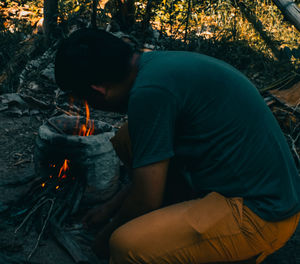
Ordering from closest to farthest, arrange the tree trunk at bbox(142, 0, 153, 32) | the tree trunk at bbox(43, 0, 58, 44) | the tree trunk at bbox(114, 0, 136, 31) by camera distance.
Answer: the tree trunk at bbox(43, 0, 58, 44) → the tree trunk at bbox(142, 0, 153, 32) → the tree trunk at bbox(114, 0, 136, 31)

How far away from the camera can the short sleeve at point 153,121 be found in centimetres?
148

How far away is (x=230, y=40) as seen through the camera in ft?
19.9

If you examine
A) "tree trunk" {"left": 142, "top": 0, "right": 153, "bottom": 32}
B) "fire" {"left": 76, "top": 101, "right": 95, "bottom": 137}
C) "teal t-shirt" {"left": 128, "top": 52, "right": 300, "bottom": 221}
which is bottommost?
"fire" {"left": 76, "top": 101, "right": 95, "bottom": 137}

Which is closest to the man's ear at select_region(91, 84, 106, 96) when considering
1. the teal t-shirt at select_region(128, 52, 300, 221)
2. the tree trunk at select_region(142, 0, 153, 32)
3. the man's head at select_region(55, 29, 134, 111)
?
the man's head at select_region(55, 29, 134, 111)

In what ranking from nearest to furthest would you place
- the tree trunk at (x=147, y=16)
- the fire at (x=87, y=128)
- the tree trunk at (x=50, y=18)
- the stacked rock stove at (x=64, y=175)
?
the stacked rock stove at (x=64, y=175), the fire at (x=87, y=128), the tree trunk at (x=50, y=18), the tree trunk at (x=147, y=16)

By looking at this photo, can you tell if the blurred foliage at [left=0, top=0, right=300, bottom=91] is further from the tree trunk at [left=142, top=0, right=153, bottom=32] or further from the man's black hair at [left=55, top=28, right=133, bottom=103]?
the man's black hair at [left=55, top=28, right=133, bottom=103]

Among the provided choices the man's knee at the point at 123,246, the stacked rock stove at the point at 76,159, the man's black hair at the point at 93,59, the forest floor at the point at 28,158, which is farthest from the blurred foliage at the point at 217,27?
the man's knee at the point at 123,246

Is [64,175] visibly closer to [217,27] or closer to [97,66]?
[97,66]

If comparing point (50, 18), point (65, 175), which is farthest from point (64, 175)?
point (50, 18)

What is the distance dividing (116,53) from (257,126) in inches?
29.0

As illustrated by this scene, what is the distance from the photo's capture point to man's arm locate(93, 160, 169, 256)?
60.1 inches

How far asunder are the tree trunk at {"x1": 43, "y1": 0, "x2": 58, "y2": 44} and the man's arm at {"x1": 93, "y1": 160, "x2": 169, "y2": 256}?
4985 millimetres

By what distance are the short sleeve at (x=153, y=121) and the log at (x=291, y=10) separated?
4.71 meters

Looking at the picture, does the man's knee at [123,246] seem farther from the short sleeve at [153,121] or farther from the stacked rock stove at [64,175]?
the stacked rock stove at [64,175]
